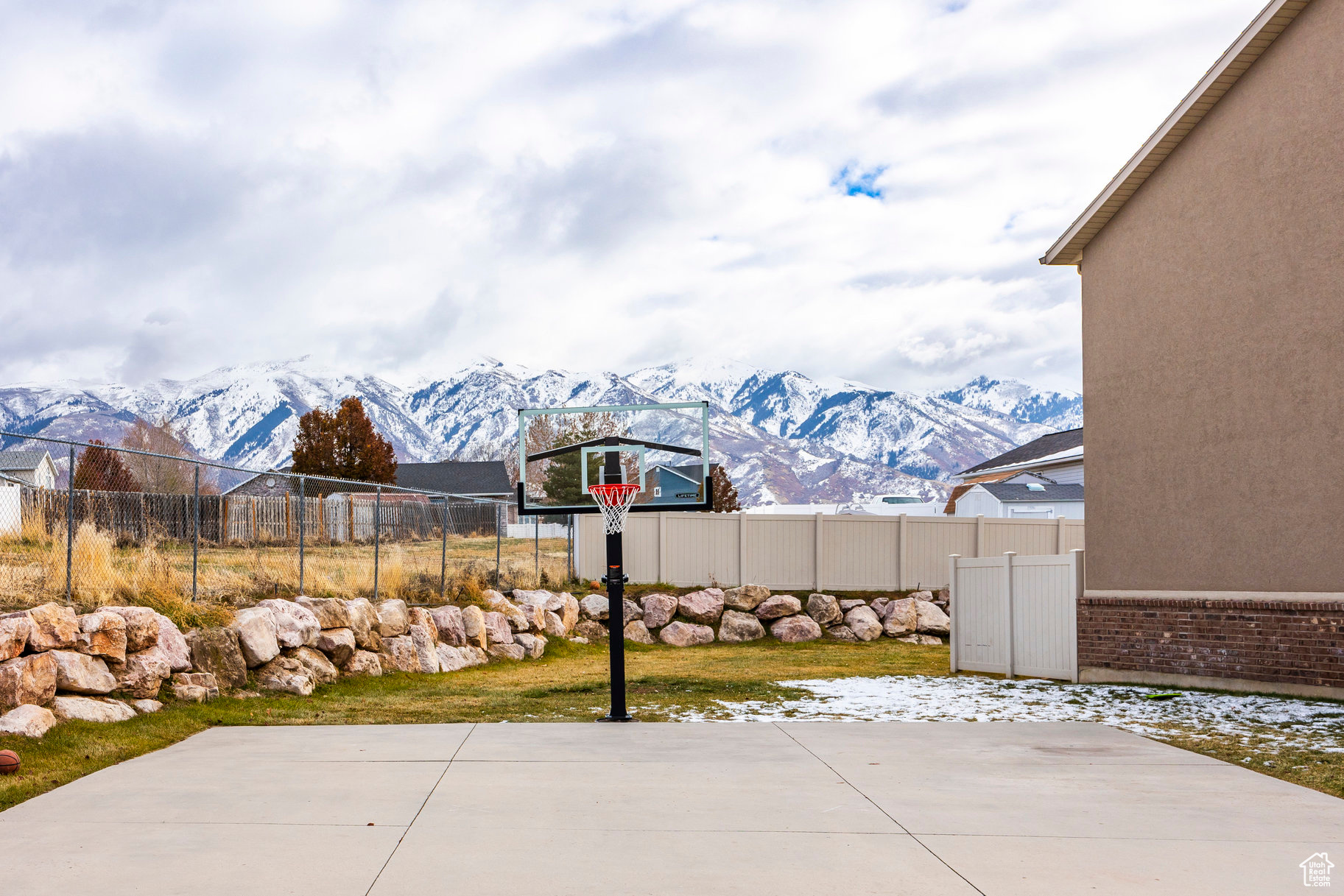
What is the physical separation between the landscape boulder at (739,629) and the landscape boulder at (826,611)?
125 cm

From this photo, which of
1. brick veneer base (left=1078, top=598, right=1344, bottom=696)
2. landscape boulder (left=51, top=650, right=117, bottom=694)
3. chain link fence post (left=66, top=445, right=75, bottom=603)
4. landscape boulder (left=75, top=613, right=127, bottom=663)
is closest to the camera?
landscape boulder (left=51, top=650, right=117, bottom=694)

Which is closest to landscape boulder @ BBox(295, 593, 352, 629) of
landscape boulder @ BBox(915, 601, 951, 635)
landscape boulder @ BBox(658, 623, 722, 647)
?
landscape boulder @ BBox(658, 623, 722, 647)

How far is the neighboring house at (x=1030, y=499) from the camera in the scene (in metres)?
33.8

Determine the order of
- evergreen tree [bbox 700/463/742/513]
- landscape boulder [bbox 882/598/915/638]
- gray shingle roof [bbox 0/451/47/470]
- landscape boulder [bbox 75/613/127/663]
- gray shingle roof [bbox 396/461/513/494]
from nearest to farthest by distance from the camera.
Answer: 1. landscape boulder [bbox 75/613/127/663]
2. landscape boulder [bbox 882/598/915/638]
3. gray shingle roof [bbox 0/451/47/470]
4. evergreen tree [bbox 700/463/742/513]
5. gray shingle roof [bbox 396/461/513/494]

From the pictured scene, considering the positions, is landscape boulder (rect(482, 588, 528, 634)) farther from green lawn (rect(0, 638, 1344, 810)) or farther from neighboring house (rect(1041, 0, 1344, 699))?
neighboring house (rect(1041, 0, 1344, 699))

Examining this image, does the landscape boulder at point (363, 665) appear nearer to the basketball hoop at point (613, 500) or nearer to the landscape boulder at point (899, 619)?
the basketball hoop at point (613, 500)

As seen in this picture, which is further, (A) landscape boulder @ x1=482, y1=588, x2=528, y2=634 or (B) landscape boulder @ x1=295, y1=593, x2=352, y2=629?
(A) landscape boulder @ x1=482, y1=588, x2=528, y2=634

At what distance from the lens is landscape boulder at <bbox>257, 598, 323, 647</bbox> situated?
12.3 metres

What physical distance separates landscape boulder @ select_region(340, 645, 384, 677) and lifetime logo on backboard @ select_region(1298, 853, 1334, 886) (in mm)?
11130

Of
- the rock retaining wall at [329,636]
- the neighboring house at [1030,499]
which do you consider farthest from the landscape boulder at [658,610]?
the neighboring house at [1030,499]

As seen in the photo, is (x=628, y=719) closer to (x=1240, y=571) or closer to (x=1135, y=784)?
(x=1135, y=784)

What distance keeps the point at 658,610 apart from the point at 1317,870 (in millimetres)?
17609

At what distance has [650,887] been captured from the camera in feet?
15.9

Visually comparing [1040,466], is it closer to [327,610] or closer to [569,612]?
[569,612]
